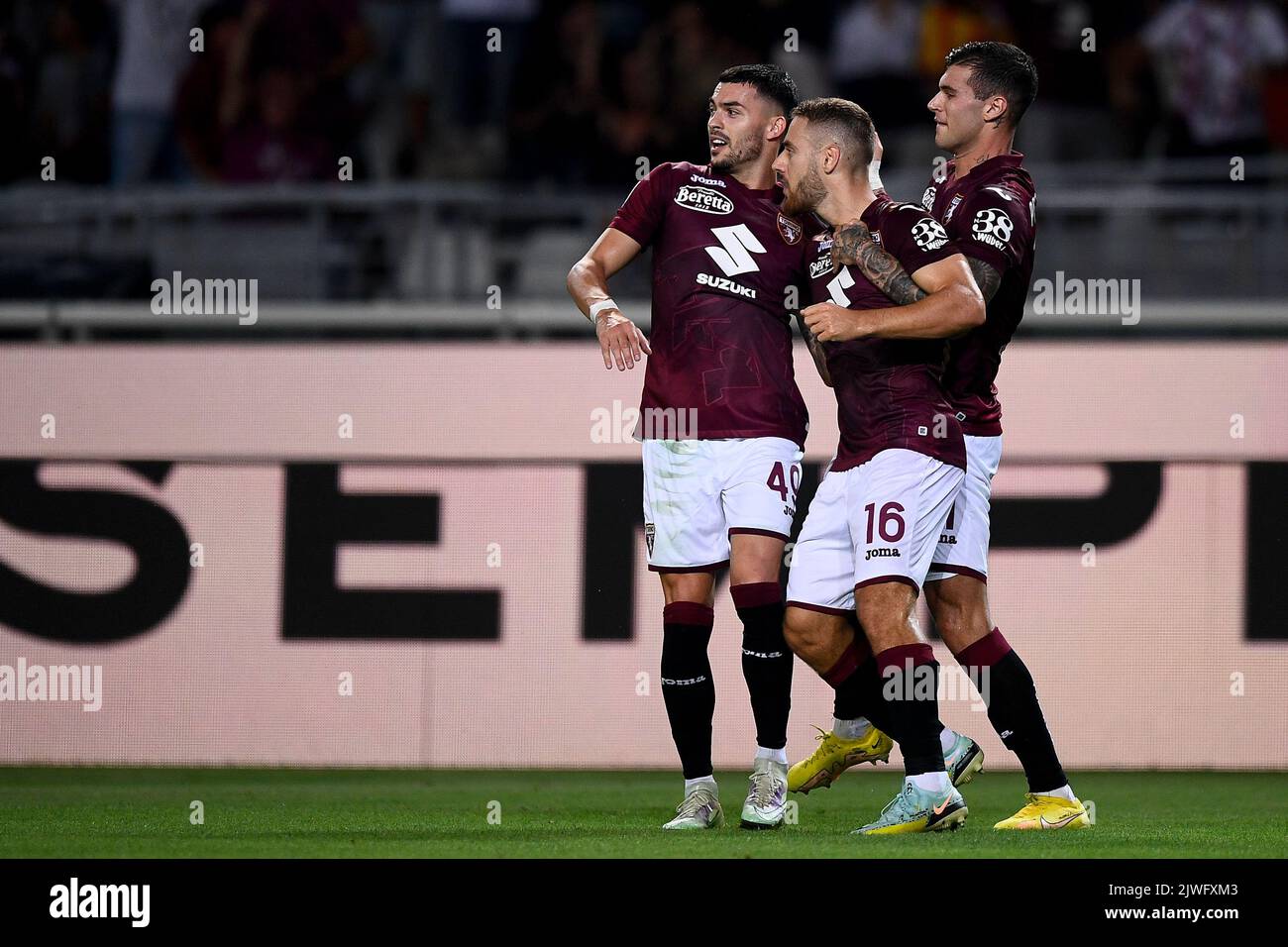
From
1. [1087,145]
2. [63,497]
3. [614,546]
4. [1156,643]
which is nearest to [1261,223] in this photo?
[1087,145]

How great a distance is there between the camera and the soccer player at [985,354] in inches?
221

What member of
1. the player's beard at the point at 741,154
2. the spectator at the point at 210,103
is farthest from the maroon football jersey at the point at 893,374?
the spectator at the point at 210,103

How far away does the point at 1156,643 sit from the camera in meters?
8.19

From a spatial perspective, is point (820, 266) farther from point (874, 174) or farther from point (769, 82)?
point (769, 82)

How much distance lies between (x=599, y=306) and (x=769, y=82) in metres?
0.93

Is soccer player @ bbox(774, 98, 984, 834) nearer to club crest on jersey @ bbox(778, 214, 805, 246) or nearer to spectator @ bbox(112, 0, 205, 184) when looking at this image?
club crest on jersey @ bbox(778, 214, 805, 246)

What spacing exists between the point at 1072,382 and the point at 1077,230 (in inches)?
67.3

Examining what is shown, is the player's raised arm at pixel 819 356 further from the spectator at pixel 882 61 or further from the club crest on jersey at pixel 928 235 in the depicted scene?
the spectator at pixel 882 61

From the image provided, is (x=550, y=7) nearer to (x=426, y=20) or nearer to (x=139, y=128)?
(x=426, y=20)

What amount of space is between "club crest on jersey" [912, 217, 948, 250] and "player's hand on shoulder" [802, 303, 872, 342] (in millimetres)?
268

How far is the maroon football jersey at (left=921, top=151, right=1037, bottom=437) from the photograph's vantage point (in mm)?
5594

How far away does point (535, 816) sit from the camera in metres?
6.24

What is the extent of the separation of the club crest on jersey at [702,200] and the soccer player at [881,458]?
1.15ft

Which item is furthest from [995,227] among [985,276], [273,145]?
[273,145]
